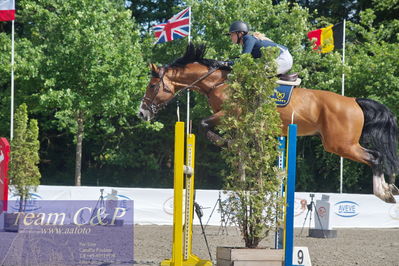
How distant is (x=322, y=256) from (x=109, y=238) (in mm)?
3223

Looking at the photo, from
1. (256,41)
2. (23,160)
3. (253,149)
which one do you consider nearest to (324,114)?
(256,41)

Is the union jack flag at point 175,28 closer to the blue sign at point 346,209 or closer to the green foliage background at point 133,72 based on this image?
the green foliage background at point 133,72

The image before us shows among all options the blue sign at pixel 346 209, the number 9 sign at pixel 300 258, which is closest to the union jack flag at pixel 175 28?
the blue sign at pixel 346 209

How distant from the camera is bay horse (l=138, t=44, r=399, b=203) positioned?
23.0 feet

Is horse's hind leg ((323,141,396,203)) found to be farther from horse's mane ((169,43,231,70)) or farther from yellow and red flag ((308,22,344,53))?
yellow and red flag ((308,22,344,53))

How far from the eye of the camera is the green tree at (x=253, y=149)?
16.8 feet

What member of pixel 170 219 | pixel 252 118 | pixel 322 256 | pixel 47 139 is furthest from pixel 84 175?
pixel 252 118

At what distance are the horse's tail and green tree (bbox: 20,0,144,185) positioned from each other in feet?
43.0

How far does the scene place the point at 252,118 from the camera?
5152 mm

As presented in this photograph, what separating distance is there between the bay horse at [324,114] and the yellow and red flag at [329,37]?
13.6 meters

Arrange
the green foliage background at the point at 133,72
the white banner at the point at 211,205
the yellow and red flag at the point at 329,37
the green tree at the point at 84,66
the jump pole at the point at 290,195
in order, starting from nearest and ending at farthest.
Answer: the jump pole at the point at 290,195
the white banner at the point at 211,205
the green tree at the point at 84,66
the green foliage background at the point at 133,72
the yellow and red flag at the point at 329,37

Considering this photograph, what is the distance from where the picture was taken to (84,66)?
19734mm

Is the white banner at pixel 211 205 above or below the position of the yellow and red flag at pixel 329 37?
below

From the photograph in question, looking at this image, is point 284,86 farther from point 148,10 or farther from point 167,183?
point 148,10
